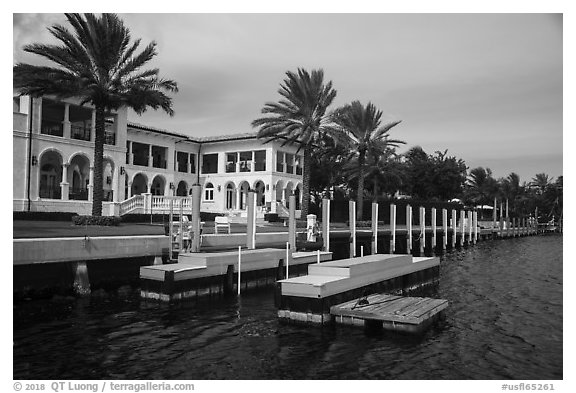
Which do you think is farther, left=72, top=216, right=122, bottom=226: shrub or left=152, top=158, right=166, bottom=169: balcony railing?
left=152, top=158, right=166, bottom=169: balcony railing

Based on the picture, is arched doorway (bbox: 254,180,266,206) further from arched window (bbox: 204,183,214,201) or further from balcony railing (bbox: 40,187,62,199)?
balcony railing (bbox: 40,187,62,199)

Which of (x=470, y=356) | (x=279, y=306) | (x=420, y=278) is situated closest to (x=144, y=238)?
(x=279, y=306)

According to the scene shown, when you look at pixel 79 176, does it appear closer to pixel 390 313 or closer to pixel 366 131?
pixel 366 131

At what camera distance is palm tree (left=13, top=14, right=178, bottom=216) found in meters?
24.1

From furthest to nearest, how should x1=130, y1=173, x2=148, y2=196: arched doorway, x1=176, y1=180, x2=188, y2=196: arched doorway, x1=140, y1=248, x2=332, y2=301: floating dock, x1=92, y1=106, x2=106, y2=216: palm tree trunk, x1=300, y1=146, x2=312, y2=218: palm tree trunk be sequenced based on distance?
x1=176, y1=180, x2=188, y2=196: arched doorway
x1=130, y1=173, x2=148, y2=196: arched doorway
x1=300, y1=146, x2=312, y2=218: palm tree trunk
x1=92, y1=106, x2=106, y2=216: palm tree trunk
x1=140, y1=248, x2=332, y2=301: floating dock

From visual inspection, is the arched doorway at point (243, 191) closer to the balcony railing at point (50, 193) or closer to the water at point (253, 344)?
the balcony railing at point (50, 193)

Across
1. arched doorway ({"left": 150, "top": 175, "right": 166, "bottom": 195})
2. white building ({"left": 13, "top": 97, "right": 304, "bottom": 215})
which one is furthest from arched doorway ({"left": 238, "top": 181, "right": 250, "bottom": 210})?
arched doorway ({"left": 150, "top": 175, "right": 166, "bottom": 195})

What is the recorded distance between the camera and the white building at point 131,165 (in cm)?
3112

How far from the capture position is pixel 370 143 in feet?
148

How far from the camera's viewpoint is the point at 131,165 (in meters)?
42.6

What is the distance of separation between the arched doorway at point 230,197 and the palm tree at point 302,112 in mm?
13142

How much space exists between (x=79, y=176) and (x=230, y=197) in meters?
16.0

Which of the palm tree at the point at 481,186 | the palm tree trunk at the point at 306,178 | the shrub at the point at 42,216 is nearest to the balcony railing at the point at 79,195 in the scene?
the shrub at the point at 42,216

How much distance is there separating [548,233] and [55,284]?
252 feet
